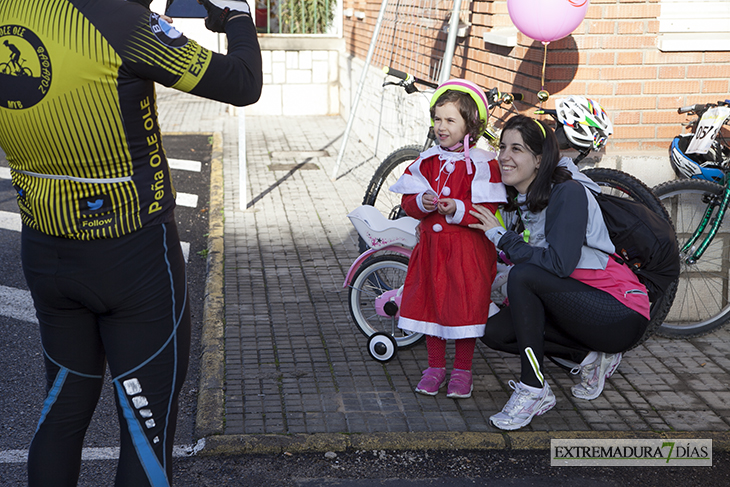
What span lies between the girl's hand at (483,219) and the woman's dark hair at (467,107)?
15.0 inches

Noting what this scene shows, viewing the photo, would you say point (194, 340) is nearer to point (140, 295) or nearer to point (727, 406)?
point (140, 295)

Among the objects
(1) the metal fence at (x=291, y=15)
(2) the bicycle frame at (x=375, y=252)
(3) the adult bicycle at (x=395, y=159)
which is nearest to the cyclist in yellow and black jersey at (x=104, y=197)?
(2) the bicycle frame at (x=375, y=252)

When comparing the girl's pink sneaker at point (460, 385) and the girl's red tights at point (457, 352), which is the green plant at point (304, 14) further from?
the girl's pink sneaker at point (460, 385)

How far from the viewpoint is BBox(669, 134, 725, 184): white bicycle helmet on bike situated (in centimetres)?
463

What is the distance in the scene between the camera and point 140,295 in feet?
6.79

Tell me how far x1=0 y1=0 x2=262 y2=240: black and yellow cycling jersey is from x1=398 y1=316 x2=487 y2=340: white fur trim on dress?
6.56ft

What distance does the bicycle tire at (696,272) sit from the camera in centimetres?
451

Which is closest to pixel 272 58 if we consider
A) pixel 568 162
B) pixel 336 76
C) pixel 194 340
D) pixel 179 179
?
pixel 336 76

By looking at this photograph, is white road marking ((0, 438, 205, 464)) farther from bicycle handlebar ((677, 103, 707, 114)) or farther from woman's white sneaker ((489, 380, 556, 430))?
bicycle handlebar ((677, 103, 707, 114))

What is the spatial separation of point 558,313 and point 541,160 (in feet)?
2.50

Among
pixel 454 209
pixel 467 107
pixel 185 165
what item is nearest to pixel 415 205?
pixel 454 209

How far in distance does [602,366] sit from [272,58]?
11449 mm

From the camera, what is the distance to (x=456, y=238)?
12.2ft

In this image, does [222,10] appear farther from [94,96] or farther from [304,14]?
[304,14]
